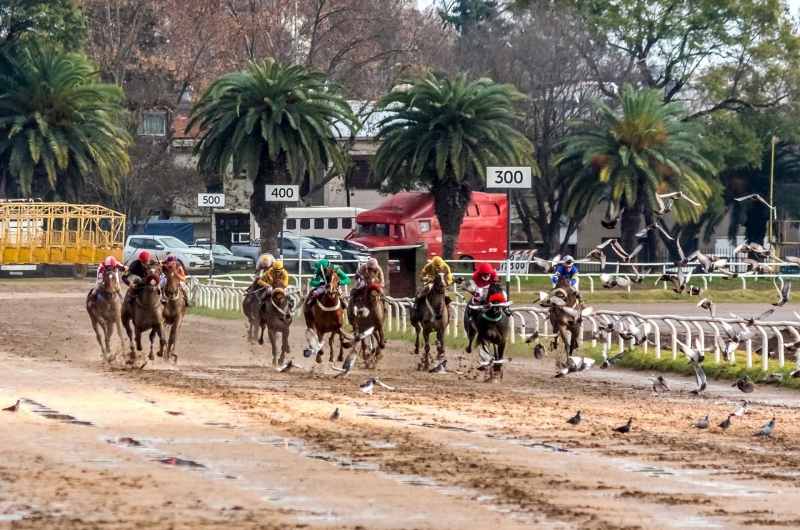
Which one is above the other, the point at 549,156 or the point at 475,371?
the point at 549,156

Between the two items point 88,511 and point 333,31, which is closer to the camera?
point 88,511

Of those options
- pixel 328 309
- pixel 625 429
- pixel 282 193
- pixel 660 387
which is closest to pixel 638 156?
pixel 282 193

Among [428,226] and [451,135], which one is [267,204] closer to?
[451,135]

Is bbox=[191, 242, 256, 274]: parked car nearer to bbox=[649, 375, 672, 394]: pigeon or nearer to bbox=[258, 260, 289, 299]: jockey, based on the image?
bbox=[258, 260, 289, 299]: jockey

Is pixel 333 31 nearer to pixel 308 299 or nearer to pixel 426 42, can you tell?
pixel 426 42

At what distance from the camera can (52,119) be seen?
1970 inches

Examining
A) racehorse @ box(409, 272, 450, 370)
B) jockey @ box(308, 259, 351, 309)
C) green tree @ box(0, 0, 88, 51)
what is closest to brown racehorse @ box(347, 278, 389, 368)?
jockey @ box(308, 259, 351, 309)

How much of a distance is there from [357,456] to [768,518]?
3.46 metres

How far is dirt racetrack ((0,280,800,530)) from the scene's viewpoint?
27.3ft

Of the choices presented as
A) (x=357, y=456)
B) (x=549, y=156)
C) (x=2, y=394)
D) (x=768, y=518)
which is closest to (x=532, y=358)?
(x=2, y=394)

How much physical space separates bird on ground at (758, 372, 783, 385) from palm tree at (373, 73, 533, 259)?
74.9 ft

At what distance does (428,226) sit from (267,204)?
11.5 metres

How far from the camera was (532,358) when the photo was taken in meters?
23.2

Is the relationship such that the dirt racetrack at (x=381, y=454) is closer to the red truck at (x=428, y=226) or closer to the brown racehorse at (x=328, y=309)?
the brown racehorse at (x=328, y=309)
